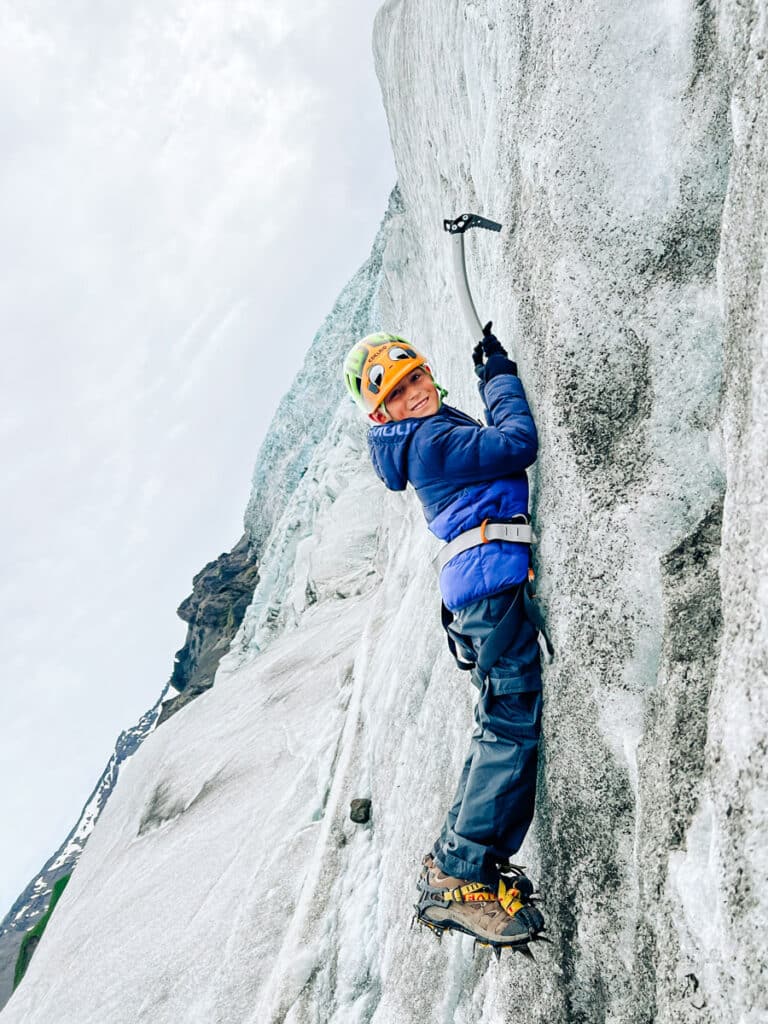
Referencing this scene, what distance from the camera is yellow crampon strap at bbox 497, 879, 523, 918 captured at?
350cm

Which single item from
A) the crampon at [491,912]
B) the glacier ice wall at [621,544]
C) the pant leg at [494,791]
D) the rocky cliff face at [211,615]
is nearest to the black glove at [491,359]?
the glacier ice wall at [621,544]

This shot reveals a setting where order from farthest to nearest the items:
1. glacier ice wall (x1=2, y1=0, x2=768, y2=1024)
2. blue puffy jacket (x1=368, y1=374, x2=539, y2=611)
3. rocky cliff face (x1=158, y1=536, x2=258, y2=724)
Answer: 1. rocky cliff face (x1=158, y1=536, x2=258, y2=724)
2. blue puffy jacket (x1=368, y1=374, x2=539, y2=611)
3. glacier ice wall (x1=2, y1=0, x2=768, y2=1024)

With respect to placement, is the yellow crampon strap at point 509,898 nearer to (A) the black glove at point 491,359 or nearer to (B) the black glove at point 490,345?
(A) the black glove at point 491,359

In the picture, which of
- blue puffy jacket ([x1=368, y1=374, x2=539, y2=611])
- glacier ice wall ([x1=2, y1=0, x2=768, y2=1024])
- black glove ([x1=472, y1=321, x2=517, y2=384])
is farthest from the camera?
black glove ([x1=472, y1=321, x2=517, y2=384])

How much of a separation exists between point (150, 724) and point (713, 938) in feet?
250

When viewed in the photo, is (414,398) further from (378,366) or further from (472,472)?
(472,472)

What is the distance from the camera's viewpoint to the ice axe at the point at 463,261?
4.58 meters

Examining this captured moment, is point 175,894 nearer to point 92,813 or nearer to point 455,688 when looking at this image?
point 455,688

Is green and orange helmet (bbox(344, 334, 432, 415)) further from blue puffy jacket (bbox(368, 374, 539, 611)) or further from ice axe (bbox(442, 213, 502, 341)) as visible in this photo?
ice axe (bbox(442, 213, 502, 341))

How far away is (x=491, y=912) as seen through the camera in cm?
351

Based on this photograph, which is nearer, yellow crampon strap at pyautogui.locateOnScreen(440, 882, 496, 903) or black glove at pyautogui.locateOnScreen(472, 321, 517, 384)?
yellow crampon strap at pyautogui.locateOnScreen(440, 882, 496, 903)

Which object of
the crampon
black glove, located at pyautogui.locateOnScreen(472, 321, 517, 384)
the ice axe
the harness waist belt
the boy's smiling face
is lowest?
the crampon

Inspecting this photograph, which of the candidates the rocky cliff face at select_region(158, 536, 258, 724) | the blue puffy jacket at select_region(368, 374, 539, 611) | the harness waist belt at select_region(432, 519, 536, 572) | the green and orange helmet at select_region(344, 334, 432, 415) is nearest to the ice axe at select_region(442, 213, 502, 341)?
the green and orange helmet at select_region(344, 334, 432, 415)

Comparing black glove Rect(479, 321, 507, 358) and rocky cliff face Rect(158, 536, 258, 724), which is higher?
rocky cliff face Rect(158, 536, 258, 724)
